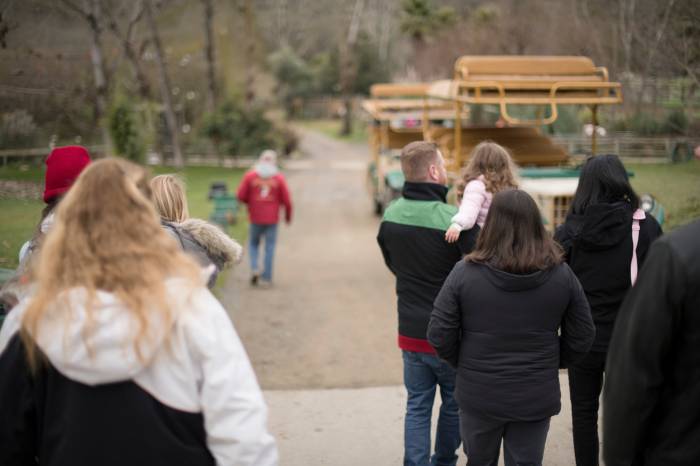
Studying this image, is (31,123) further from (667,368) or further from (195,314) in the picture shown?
(667,368)

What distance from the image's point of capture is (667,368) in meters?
2.30

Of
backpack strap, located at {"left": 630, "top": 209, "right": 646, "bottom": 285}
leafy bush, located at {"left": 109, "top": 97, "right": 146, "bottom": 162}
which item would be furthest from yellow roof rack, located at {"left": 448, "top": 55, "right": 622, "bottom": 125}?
leafy bush, located at {"left": 109, "top": 97, "right": 146, "bottom": 162}

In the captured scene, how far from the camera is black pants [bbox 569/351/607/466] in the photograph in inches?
162

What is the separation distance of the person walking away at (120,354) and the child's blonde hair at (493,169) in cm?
304

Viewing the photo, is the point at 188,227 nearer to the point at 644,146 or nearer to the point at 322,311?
the point at 322,311

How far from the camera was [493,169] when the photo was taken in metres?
5.02

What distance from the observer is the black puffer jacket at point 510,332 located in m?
3.28

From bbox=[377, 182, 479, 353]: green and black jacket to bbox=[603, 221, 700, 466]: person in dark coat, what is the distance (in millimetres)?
1880

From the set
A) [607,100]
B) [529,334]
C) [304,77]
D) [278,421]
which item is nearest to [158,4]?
[607,100]

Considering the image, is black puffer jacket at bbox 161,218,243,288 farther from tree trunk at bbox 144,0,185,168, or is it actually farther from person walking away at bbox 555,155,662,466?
tree trunk at bbox 144,0,185,168

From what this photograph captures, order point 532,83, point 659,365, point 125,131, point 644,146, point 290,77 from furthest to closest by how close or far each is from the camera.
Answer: point 290,77
point 125,131
point 644,146
point 532,83
point 659,365

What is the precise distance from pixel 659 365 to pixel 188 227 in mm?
2414

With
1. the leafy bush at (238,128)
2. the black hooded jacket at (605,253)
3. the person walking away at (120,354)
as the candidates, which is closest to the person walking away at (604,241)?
the black hooded jacket at (605,253)

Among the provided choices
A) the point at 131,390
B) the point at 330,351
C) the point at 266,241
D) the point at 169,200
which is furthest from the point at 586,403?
the point at 266,241
